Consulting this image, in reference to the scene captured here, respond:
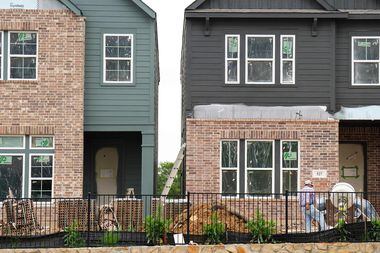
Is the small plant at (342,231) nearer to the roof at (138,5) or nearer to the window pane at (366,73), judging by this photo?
the window pane at (366,73)

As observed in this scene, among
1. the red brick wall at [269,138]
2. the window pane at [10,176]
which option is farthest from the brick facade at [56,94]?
the red brick wall at [269,138]

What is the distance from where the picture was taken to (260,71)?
2311 cm

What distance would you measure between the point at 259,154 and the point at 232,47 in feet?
10.8

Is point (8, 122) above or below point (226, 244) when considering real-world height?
above

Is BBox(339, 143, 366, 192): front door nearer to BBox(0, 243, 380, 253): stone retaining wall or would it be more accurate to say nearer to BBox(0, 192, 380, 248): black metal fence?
BBox(0, 192, 380, 248): black metal fence

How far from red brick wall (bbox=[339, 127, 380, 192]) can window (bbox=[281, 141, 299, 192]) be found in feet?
11.1

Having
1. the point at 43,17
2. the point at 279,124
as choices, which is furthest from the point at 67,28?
the point at 279,124

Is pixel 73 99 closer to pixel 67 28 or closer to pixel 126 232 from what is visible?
pixel 67 28

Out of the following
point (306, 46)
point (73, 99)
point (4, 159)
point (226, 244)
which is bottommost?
point (226, 244)

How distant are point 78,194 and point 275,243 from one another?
24.5ft

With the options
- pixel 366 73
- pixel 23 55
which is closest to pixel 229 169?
pixel 366 73

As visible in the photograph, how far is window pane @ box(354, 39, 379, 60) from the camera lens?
A: 76.8 feet

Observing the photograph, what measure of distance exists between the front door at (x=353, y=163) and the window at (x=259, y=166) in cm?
387

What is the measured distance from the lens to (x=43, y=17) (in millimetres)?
22766
